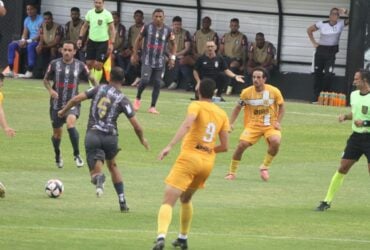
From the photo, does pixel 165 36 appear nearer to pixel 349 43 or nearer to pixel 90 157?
pixel 349 43

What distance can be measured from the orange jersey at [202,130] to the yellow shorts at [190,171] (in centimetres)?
9

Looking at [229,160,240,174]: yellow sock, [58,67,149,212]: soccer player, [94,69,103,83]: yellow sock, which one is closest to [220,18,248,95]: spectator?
[94,69,103,83]: yellow sock

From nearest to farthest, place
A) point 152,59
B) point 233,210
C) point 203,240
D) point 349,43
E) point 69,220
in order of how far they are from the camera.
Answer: point 203,240
point 69,220
point 233,210
point 152,59
point 349,43

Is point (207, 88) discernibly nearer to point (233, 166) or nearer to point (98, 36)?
point (233, 166)

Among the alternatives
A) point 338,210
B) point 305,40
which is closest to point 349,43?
point 305,40

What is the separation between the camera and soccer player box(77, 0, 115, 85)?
30.1 m

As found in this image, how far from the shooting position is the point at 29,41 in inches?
1473

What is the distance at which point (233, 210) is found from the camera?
1780 centimetres

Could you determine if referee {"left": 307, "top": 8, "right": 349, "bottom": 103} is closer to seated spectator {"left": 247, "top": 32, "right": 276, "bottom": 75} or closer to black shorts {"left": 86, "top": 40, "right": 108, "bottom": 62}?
seated spectator {"left": 247, "top": 32, "right": 276, "bottom": 75}

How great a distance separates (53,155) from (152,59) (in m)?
6.06

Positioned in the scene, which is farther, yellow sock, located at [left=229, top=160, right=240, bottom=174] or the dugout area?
the dugout area

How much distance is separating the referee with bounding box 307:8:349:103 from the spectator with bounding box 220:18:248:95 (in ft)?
7.12

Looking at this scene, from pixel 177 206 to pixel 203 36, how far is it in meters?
18.5

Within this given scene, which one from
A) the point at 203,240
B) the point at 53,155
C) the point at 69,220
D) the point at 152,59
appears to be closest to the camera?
the point at 203,240
